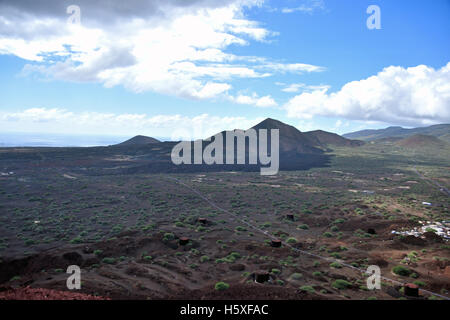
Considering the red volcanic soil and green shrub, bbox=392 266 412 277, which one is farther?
green shrub, bbox=392 266 412 277

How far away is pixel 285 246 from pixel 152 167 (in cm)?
7029

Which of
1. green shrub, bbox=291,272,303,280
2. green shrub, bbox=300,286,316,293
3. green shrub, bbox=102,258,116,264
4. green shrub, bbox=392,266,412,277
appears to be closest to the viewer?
green shrub, bbox=300,286,316,293

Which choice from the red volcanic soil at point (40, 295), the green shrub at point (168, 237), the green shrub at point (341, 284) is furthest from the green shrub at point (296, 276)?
the green shrub at point (168, 237)

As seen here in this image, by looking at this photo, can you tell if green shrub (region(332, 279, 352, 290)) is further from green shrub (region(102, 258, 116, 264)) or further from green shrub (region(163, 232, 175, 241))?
green shrub (region(102, 258, 116, 264))

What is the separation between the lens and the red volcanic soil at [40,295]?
1238cm

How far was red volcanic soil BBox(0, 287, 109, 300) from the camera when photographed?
12378 mm

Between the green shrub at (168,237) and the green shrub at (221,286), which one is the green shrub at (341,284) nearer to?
the green shrub at (221,286)

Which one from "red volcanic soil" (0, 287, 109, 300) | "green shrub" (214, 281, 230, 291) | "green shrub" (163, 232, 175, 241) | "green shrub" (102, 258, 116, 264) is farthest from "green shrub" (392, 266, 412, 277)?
"green shrub" (102, 258, 116, 264)

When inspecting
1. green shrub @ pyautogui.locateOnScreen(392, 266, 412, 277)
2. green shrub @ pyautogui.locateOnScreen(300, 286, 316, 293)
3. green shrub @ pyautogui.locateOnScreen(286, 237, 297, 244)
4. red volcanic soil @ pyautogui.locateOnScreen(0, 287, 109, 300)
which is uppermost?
red volcanic soil @ pyautogui.locateOnScreen(0, 287, 109, 300)

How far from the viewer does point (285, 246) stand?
25.4 meters

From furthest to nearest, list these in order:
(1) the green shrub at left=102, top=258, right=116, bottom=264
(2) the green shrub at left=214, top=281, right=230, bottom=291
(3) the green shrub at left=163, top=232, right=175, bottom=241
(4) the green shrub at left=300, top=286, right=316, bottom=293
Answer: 1. (3) the green shrub at left=163, top=232, right=175, bottom=241
2. (1) the green shrub at left=102, top=258, right=116, bottom=264
3. (2) the green shrub at left=214, top=281, right=230, bottom=291
4. (4) the green shrub at left=300, top=286, right=316, bottom=293
